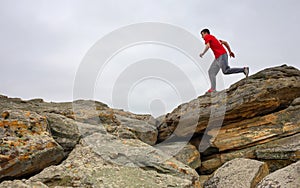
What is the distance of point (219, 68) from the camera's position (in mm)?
16984

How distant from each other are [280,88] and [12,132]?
1268 centimetres

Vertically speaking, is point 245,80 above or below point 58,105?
above

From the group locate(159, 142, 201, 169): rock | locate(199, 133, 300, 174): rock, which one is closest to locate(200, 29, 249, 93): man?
locate(159, 142, 201, 169): rock

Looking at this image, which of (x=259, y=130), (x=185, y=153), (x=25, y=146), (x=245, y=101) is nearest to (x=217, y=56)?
(x=245, y=101)

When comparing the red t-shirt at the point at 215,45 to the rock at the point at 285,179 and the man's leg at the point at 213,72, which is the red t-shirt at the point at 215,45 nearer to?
the man's leg at the point at 213,72

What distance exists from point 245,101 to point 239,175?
513cm

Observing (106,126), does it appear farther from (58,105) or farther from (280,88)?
(280,88)

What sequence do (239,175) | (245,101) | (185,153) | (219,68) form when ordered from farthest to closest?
1. (219,68)
2. (245,101)
3. (185,153)
4. (239,175)

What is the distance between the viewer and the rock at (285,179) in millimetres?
8409

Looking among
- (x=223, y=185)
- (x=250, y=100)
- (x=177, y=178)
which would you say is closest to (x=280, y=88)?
(x=250, y=100)

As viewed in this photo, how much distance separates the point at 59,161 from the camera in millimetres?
9578

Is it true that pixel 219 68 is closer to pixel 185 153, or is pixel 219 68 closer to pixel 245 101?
pixel 245 101

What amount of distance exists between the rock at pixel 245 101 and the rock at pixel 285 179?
549 cm

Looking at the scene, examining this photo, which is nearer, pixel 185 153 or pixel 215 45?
pixel 185 153
